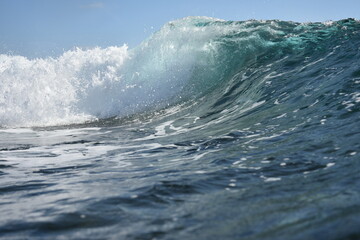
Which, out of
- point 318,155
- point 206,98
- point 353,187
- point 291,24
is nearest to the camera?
point 353,187

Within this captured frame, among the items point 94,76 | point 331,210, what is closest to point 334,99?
point 331,210

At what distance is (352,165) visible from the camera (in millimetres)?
3096

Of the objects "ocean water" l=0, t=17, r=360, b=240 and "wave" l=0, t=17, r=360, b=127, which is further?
"wave" l=0, t=17, r=360, b=127

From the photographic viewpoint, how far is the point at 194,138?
621cm

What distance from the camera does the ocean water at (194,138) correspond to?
2.30m

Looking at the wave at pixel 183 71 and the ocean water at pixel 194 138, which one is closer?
the ocean water at pixel 194 138

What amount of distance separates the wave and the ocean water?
0.05m

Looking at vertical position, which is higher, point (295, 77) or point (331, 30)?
point (331, 30)

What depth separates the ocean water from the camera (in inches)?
90.5

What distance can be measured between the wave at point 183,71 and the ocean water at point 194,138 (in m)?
0.05

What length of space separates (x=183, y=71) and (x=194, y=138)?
7.11 metres

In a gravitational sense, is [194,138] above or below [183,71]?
below

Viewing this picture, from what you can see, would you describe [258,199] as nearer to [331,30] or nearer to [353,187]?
[353,187]

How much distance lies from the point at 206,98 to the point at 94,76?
16.7 ft
